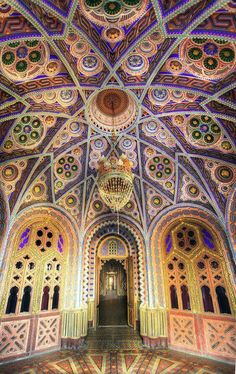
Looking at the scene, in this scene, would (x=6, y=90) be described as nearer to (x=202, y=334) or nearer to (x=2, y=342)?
(x=2, y=342)

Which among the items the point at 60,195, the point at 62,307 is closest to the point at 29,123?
the point at 60,195

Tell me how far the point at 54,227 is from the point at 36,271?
1.94 m

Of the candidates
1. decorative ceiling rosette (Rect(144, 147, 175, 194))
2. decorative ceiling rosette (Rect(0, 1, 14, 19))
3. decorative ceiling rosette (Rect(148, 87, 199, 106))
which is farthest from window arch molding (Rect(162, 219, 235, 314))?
decorative ceiling rosette (Rect(0, 1, 14, 19))

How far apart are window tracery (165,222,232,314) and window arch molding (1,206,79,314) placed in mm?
4309

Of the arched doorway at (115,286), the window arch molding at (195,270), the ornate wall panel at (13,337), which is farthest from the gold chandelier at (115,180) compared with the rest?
the ornate wall panel at (13,337)

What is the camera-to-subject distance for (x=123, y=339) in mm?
8312

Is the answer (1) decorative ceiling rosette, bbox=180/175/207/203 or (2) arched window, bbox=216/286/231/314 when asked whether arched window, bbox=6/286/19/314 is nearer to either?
(2) arched window, bbox=216/286/231/314

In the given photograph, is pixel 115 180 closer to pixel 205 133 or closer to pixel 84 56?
pixel 84 56

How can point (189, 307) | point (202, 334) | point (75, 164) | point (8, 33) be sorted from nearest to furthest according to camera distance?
1. point (8, 33)
2. point (202, 334)
3. point (189, 307)
4. point (75, 164)

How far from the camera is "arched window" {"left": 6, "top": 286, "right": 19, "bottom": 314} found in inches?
292

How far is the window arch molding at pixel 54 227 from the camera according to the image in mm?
7708

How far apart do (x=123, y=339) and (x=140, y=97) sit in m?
9.42

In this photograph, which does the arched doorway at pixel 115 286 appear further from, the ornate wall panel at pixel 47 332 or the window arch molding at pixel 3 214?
the window arch molding at pixel 3 214

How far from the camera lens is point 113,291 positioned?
51.6 ft
